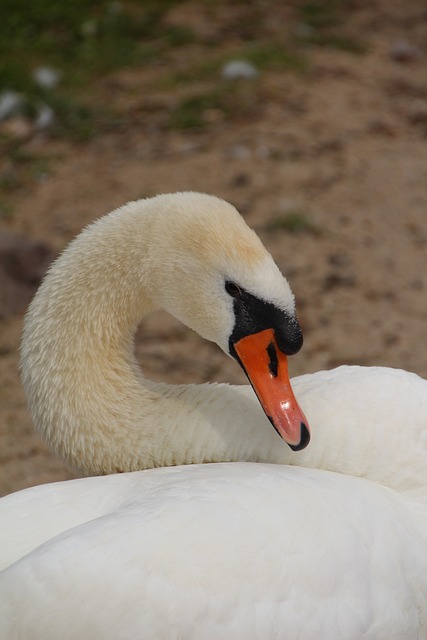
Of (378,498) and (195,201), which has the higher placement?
(195,201)

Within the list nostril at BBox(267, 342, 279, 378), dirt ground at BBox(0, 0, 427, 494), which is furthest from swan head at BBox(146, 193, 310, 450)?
dirt ground at BBox(0, 0, 427, 494)

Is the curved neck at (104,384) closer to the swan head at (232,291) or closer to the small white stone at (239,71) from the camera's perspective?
the swan head at (232,291)

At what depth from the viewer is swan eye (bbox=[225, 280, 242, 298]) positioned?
2.48 metres

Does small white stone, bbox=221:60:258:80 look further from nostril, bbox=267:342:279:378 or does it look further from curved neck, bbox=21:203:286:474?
nostril, bbox=267:342:279:378

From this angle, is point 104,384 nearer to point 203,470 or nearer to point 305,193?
point 203,470

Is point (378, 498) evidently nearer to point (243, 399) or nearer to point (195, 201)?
point (243, 399)

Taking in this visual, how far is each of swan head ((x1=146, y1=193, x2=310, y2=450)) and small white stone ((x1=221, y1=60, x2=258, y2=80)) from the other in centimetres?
394

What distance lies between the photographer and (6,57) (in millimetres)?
6773

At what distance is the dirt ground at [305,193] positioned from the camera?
4293 millimetres

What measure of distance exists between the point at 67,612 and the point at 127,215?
1.07m

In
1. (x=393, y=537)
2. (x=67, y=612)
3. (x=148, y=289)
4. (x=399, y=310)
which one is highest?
(x=148, y=289)

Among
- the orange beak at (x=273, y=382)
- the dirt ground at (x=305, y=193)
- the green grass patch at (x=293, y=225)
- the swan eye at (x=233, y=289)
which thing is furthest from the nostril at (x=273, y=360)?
the green grass patch at (x=293, y=225)

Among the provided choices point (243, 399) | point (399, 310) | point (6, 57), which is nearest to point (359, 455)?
point (243, 399)

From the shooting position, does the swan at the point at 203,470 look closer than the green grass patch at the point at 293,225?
Yes
